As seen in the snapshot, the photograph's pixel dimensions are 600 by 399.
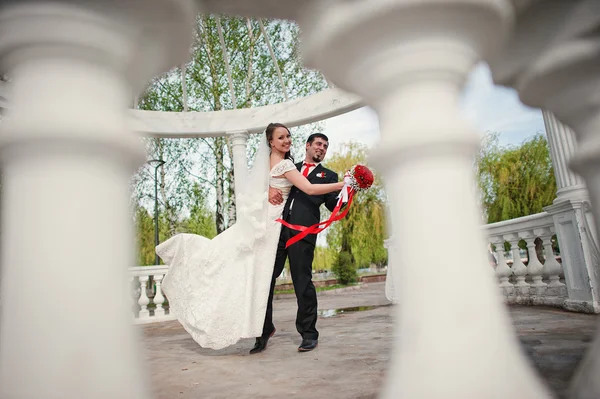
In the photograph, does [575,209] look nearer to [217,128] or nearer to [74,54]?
[74,54]

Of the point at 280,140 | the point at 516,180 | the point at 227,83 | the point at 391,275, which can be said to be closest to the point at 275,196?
the point at 280,140

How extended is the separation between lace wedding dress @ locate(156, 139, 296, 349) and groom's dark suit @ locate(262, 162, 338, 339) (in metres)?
0.11

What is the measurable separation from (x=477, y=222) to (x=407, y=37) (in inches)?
14.8

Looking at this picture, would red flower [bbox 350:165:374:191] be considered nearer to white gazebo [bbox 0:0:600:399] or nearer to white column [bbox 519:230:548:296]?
white gazebo [bbox 0:0:600:399]

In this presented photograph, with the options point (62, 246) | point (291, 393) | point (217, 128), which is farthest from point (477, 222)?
point (217, 128)

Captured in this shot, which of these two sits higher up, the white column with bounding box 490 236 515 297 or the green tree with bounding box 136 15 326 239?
the green tree with bounding box 136 15 326 239

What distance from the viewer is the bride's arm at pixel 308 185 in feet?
9.70

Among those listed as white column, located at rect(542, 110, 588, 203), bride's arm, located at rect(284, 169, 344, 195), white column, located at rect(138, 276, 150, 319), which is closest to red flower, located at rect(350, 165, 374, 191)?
bride's arm, located at rect(284, 169, 344, 195)

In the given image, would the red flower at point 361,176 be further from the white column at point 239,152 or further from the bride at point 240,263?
the white column at point 239,152

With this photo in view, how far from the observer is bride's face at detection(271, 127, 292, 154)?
3.30 meters

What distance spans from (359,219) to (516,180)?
22.3ft

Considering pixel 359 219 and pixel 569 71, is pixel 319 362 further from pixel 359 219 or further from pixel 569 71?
pixel 359 219

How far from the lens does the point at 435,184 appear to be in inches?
28.4

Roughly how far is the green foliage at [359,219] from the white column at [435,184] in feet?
52.8
